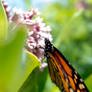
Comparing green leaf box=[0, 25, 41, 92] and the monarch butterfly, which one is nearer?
green leaf box=[0, 25, 41, 92]

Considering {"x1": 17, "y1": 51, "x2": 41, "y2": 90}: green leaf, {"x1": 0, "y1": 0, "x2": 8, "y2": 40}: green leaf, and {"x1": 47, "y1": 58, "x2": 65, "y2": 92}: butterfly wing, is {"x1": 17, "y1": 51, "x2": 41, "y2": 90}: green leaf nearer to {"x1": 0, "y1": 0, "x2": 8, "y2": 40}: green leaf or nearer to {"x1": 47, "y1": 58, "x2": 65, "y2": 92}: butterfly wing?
{"x1": 0, "y1": 0, "x2": 8, "y2": 40}: green leaf

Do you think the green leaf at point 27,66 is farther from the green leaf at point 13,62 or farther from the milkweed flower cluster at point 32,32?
the milkweed flower cluster at point 32,32

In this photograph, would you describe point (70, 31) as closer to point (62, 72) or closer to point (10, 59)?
point (62, 72)

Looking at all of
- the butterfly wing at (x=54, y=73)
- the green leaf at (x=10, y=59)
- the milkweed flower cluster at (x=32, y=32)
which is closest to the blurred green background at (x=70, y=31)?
the butterfly wing at (x=54, y=73)

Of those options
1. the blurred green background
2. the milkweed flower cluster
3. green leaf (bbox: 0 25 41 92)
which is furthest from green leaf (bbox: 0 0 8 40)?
the blurred green background

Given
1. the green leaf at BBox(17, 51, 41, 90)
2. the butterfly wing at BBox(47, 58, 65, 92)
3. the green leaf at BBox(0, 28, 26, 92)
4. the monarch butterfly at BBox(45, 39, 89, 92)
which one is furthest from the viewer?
the butterfly wing at BBox(47, 58, 65, 92)

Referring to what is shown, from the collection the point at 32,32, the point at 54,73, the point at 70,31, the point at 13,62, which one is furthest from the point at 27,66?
the point at 70,31

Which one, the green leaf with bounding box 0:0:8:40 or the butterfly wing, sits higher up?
the green leaf with bounding box 0:0:8:40

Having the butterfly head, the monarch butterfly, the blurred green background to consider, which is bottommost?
the monarch butterfly
